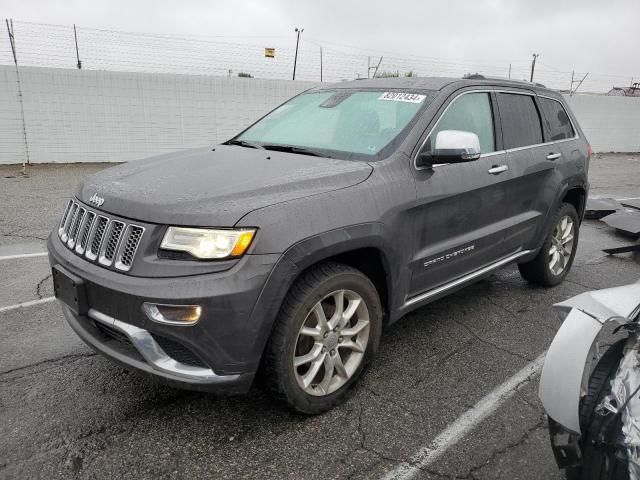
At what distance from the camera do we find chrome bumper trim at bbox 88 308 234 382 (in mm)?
2369

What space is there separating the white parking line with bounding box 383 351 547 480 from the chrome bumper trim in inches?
36.1

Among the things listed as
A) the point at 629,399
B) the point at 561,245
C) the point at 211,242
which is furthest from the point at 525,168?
the point at 211,242

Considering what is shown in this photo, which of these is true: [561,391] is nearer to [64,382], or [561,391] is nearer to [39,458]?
[39,458]

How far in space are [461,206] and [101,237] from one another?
2188mm

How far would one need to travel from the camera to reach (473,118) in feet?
12.4

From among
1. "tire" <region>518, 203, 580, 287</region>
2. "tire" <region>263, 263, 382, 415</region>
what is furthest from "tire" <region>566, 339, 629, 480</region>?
"tire" <region>518, 203, 580, 287</region>

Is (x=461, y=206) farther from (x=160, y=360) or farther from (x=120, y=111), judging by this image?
(x=120, y=111)

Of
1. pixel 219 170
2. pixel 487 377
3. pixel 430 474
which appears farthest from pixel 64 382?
pixel 487 377

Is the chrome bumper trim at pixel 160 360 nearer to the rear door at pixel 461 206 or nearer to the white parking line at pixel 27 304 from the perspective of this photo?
the rear door at pixel 461 206

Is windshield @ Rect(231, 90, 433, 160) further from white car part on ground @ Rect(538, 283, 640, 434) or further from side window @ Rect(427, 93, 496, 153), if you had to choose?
white car part on ground @ Rect(538, 283, 640, 434)

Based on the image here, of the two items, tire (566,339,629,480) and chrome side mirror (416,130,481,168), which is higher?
chrome side mirror (416,130,481,168)

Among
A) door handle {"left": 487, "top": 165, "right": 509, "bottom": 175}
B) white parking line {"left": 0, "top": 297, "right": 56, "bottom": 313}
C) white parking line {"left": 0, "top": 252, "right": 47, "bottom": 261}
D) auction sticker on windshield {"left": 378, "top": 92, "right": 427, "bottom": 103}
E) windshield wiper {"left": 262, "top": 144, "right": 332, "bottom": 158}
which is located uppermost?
auction sticker on windshield {"left": 378, "top": 92, "right": 427, "bottom": 103}

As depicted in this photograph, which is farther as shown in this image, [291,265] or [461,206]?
[461,206]

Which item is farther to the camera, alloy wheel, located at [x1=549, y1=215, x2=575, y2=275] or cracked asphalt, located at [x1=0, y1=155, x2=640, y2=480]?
alloy wheel, located at [x1=549, y1=215, x2=575, y2=275]
